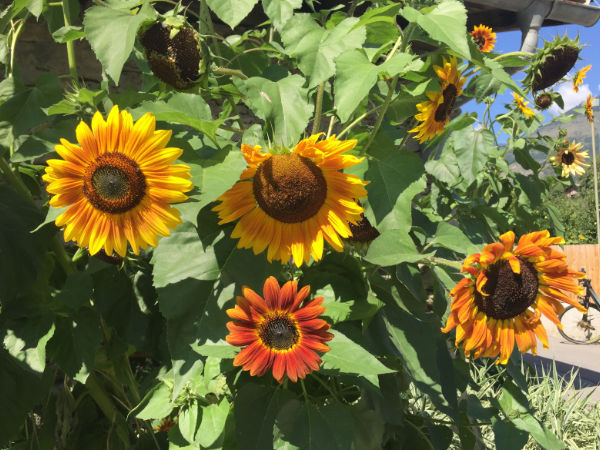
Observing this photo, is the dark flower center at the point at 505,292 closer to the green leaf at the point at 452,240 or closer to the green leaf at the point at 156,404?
the green leaf at the point at 452,240

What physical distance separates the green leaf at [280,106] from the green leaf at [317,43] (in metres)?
0.04

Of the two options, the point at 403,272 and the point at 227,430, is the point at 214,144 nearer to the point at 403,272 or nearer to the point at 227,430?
the point at 403,272

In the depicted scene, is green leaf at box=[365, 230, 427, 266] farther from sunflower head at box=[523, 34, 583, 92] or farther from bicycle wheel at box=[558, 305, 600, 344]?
bicycle wheel at box=[558, 305, 600, 344]

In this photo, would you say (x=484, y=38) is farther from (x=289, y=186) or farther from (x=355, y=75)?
(x=289, y=186)

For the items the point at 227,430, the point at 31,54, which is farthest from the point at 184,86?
the point at 31,54

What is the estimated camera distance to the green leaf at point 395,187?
75 cm

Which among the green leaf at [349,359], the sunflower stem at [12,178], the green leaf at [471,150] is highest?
the sunflower stem at [12,178]

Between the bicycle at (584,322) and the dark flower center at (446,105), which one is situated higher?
the dark flower center at (446,105)

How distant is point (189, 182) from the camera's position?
1.94 ft

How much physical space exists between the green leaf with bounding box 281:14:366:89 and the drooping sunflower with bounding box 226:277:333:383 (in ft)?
1.00

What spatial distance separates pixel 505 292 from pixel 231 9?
23.2 inches

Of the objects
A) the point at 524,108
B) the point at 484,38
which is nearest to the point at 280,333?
the point at 524,108

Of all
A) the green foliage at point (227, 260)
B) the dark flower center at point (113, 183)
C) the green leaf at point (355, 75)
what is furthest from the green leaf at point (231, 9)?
the dark flower center at point (113, 183)

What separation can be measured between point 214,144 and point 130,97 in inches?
5.3
